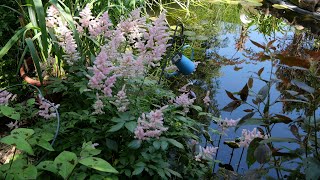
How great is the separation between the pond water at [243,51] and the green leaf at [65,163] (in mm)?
977

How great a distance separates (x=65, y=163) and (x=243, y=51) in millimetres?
2545

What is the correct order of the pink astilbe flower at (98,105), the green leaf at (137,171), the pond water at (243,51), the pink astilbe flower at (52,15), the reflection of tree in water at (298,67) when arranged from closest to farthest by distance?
the reflection of tree in water at (298,67)
the green leaf at (137,171)
the pink astilbe flower at (98,105)
the pink astilbe flower at (52,15)
the pond water at (243,51)

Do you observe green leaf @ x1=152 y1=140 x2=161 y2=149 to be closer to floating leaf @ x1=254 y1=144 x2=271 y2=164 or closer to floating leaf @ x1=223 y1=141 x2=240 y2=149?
floating leaf @ x1=254 y1=144 x2=271 y2=164

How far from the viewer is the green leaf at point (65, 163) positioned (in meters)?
0.91

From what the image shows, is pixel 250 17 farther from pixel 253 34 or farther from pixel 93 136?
pixel 93 136

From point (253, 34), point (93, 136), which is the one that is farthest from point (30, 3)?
point (253, 34)

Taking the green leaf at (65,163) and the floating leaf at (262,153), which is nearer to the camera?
the green leaf at (65,163)

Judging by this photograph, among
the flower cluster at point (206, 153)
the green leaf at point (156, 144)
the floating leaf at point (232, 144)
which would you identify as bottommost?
the floating leaf at point (232, 144)

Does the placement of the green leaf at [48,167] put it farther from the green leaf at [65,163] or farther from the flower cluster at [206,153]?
the flower cluster at [206,153]

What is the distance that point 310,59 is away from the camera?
1015 millimetres

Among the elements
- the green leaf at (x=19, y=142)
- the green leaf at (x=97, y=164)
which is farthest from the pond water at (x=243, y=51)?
the green leaf at (x=19, y=142)

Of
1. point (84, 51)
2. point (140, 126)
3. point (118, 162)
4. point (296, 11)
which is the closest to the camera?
point (140, 126)

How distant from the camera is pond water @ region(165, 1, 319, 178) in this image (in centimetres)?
209

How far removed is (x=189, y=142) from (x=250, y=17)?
2833 mm
